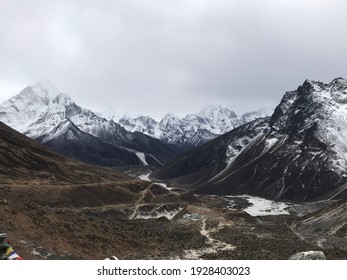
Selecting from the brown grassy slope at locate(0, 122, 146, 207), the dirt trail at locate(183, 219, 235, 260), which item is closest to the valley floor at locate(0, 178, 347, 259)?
the dirt trail at locate(183, 219, 235, 260)

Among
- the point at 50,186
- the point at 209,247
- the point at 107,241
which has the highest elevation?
the point at 50,186

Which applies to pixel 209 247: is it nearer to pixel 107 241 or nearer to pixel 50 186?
pixel 107 241

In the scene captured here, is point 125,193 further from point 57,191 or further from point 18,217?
point 18,217

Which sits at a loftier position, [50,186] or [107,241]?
[50,186]

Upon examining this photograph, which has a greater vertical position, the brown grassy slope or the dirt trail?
the brown grassy slope

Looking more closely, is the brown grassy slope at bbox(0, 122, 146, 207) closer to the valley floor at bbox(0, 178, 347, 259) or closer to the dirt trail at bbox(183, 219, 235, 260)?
the dirt trail at bbox(183, 219, 235, 260)

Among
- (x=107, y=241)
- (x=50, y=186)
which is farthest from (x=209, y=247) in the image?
(x=50, y=186)

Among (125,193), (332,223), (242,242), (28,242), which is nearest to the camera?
(28,242)

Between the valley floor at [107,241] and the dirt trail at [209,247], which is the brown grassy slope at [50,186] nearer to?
the dirt trail at [209,247]

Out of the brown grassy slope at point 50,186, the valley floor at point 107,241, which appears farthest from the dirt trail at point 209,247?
the brown grassy slope at point 50,186

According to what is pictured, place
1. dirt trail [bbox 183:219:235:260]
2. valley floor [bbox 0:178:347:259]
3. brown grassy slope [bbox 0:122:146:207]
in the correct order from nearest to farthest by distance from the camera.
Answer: valley floor [bbox 0:178:347:259] < dirt trail [bbox 183:219:235:260] < brown grassy slope [bbox 0:122:146:207]
